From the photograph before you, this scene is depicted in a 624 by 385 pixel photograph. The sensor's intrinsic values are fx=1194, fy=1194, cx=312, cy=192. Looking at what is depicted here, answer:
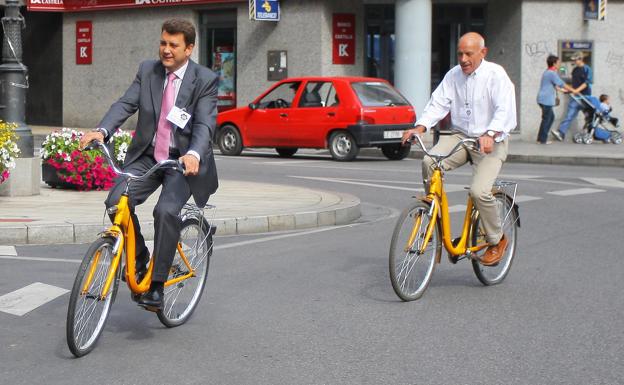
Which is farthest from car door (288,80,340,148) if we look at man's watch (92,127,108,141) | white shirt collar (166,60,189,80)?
man's watch (92,127,108,141)

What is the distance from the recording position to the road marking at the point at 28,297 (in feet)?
22.9

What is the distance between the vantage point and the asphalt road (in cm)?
552

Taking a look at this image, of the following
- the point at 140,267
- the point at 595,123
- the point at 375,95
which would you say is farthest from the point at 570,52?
the point at 140,267

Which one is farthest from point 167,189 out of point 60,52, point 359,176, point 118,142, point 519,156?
point 60,52

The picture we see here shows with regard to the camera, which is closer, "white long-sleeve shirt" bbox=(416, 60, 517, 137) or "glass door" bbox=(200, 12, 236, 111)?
"white long-sleeve shirt" bbox=(416, 60, 517, 137)

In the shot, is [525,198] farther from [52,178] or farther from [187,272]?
[187,272]

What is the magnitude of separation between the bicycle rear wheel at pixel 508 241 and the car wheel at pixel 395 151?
1268 centimetres

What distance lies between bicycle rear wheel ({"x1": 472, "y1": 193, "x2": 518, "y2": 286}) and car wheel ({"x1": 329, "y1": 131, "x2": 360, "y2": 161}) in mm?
11962

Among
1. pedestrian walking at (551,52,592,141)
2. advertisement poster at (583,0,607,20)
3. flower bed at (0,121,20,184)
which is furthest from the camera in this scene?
advertisement poster at (583,0,607,20)

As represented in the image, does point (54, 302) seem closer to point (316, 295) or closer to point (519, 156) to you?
point (316, 295)

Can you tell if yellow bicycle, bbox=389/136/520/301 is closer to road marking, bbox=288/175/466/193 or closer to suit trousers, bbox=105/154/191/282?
suit trousers, bbox=105/154/191/282

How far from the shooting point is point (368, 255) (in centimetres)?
940

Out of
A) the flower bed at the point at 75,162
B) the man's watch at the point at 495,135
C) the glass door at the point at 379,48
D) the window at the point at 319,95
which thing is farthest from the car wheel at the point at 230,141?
the man's watch at the point at 495,135

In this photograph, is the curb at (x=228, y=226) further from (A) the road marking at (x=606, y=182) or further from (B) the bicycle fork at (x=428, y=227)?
(A) the road marking at (x=606, y=182)
